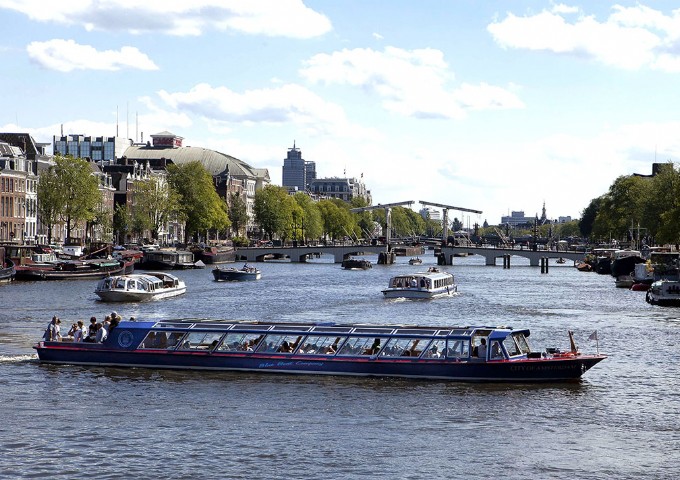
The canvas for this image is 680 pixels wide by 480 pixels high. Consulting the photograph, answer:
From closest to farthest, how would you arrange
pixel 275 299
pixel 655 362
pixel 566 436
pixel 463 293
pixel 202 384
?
pixel 566 436 → pixel 202 384 → pixel 655 362 → pixel 275 299 → pixel 463 293

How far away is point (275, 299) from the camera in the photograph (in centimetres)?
11319

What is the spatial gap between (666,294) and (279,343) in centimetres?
5838

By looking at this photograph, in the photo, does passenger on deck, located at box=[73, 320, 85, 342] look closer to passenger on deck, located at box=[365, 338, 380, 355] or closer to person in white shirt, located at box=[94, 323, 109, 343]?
person in white shirt, located at box=[94, 323, 109, 343]

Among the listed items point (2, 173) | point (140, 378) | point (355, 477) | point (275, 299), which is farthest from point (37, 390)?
point (2, 173)

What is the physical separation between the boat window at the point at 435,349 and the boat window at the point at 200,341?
10204mm

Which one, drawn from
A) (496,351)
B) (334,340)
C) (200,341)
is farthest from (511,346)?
(200,341)

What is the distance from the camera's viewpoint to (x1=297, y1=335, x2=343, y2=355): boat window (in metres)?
56.8

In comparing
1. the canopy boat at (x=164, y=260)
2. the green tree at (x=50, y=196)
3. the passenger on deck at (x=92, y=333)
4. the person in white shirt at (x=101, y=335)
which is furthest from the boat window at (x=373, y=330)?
the green tree at (x=50, y=196)

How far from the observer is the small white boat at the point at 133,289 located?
337ft

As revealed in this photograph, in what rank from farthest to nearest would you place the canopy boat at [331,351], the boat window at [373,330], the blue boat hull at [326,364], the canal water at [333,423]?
1. the boat window at [373,330]
2. the canopy boat at [331,351]
3. the blue boat hull at [326,364]
4. the canal water at [333,423]

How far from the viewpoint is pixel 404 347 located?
184ft

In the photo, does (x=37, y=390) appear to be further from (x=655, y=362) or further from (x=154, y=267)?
(x=154, y=267)

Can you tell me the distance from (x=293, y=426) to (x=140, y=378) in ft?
43.3

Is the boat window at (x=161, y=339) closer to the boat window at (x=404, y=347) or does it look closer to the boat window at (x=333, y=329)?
the boat window at (x=333, y=329)
